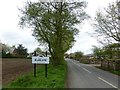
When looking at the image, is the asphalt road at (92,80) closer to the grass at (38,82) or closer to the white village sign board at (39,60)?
the grass at (38,82)

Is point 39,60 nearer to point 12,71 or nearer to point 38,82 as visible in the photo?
point 38,82

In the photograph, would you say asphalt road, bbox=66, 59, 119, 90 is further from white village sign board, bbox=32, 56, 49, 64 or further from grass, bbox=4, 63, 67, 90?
white village sign board, bbox=32, 56, 49, 64

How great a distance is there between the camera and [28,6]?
37.7m

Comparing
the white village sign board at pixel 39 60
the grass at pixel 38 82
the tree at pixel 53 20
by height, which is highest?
the tree at pixel 53 20

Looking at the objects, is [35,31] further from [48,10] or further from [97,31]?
[97,31]

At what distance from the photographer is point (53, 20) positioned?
37.9 m

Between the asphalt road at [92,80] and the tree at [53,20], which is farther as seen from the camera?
the tree at [53,20]

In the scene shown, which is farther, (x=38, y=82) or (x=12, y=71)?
(x=12, y=71)

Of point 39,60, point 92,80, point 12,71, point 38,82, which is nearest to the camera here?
point 38,82

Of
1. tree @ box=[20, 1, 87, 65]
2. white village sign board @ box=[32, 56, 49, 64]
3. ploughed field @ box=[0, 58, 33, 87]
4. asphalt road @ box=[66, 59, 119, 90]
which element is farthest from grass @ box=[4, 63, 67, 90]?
tree @ box=[20, 1, 87, 65]

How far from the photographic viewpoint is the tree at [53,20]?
37.2 metres

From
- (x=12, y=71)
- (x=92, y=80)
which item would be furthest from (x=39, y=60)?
(x=12, y=71)

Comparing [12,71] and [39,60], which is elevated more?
[39,60]

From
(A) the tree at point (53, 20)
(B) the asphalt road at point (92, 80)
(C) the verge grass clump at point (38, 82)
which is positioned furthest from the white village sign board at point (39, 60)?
(A) the tree at point (53, 20)
